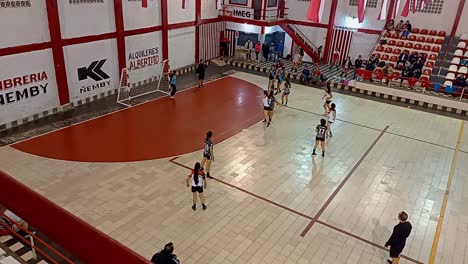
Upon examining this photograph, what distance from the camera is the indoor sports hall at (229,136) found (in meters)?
9.60

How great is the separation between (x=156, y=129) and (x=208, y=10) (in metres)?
13.9

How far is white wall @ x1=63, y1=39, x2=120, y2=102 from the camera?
17844 millimetres

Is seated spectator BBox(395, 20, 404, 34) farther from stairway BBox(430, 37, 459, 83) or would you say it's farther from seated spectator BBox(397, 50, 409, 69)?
stairway BBox(430, 37, 459, 83)

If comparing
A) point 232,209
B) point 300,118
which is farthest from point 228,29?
point 232,209

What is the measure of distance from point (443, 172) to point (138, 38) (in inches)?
670

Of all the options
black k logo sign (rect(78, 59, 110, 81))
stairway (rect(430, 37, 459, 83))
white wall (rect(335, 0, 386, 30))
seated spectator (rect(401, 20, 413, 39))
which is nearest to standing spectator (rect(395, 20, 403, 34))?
seated spectator (rect(401, 20, 413, 39))

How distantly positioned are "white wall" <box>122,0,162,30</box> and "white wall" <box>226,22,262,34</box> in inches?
302

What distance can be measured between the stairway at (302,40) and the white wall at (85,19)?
14.2 m

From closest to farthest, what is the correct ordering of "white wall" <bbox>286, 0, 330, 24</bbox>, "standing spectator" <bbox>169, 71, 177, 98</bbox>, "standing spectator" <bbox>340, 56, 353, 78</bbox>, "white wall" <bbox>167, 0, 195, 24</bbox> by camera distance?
"standing spectator" <bbox>169, 71, 177, 98</bbox> → "white wall" <bbox>167, 0, 195, 24</bbox> → "standing spectator" <bbox>340, 56, 353, 78</bbox> → "white wall" <bbox>286, 0, 330, 24</bbox>

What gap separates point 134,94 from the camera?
2073 cm

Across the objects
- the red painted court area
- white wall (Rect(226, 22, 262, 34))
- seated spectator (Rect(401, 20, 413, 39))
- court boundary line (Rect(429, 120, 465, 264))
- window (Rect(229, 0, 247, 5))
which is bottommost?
court boundary line (Rect(429, 120, 465, 264))

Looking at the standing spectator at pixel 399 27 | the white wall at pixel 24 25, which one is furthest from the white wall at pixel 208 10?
the standing spectator at pixel 399 27

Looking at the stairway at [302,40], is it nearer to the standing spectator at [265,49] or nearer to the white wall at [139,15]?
the standing spectator at [265,49]

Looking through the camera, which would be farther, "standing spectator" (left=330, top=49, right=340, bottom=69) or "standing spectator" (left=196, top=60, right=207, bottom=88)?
"standing spectator" (left=330, top=49, right=340, bottom=69)
